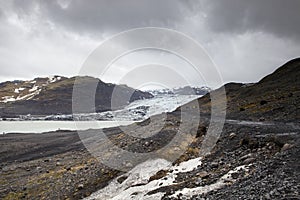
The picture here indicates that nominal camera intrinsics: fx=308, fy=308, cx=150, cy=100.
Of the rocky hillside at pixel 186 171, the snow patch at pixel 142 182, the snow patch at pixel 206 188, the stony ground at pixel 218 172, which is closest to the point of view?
the stony ground at pixel 218 172

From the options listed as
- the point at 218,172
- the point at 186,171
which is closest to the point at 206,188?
the point at 218,172

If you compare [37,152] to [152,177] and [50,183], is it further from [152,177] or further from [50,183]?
[152,177]

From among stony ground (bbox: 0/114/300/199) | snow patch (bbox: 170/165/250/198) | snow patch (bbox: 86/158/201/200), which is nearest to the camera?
stony ground (bbox: 0/114/300/199)

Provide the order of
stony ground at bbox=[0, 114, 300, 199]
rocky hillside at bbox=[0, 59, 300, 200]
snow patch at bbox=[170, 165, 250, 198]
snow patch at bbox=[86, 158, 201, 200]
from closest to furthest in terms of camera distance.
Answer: stony ground at bbox=[0, 114, 300, 199], rocky hillside at bbox=[0, 59, 300, 200], snow patch at bbox=[170, 165, 250, 198], snow patch at bbox=[86, 158, 201, 200]

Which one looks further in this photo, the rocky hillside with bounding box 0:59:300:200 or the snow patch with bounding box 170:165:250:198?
the snow patch with bounding box 170:165:250:198

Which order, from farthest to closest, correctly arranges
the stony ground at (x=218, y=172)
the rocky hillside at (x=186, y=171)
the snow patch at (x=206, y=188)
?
the snow patch at (x=206, y=188) < the rocky hillside at (x=186, y=171) < the stony ground at (x=218, y=172)

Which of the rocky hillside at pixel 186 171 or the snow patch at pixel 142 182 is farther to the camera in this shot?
Answer: the snow patch at pixel 142 182

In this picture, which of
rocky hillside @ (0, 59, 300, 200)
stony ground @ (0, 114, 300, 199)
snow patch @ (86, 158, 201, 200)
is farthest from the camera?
snow patch @ (86, 158, 201, 200)

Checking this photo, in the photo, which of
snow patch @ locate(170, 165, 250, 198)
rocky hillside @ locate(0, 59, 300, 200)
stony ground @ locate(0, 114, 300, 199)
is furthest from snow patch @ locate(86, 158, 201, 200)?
snow patch @ locate(170, 165, 250, 198)

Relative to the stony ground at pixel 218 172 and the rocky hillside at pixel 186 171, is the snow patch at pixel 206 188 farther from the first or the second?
the stony ground at pixel 218 172

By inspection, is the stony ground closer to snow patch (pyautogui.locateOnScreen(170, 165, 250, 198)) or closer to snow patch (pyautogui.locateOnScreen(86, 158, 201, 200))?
snow patch (pyautogui.locateOnScreen(170, 165, 250, 198))

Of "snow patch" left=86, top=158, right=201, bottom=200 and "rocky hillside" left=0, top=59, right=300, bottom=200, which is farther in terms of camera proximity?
"snow patch" left=86, top=158, right=201, bottom=200

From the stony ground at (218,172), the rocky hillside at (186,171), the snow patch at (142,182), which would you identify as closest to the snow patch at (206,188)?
the rocky hillside at (186,171)

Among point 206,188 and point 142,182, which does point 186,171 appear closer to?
point 142,182
